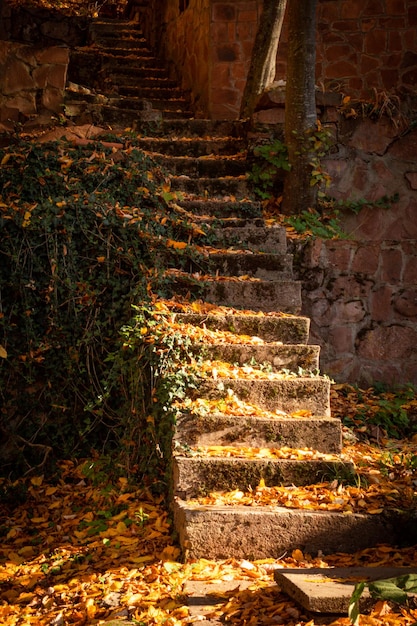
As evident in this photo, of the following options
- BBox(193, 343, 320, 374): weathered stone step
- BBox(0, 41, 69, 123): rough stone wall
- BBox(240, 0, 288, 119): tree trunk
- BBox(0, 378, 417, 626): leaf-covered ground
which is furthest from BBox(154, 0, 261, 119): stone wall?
BBox(0, 378, 417, 626): leaf-covered ground

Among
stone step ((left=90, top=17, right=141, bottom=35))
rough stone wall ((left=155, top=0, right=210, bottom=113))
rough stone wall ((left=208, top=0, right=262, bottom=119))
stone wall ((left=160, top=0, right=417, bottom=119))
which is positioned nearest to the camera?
rough stone wall ((left=208, top=0, right=262, bottom=119))

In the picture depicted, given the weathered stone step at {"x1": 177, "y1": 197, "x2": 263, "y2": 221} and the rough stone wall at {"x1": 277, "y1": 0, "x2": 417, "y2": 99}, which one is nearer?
the weathered stone step at {"x1": 177, "y1": 197, "x2": 263, "y2": 221}

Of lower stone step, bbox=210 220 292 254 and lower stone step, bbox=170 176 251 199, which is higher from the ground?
lower stone step, bbox=170 176 251 199

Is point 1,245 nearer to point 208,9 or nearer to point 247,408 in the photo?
point 247,408

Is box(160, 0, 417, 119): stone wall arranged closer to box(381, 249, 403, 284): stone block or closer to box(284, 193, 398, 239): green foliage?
box(284, 193, 398, 239): green foliage

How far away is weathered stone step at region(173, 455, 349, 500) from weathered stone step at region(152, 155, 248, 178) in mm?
3783

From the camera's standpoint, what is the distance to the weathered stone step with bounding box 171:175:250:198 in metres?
6.89

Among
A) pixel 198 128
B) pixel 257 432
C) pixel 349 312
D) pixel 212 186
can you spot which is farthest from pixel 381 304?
pixel 198 128

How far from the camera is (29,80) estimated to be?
7.38m

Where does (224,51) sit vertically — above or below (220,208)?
above

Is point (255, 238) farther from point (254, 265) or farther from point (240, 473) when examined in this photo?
point (240, 473)

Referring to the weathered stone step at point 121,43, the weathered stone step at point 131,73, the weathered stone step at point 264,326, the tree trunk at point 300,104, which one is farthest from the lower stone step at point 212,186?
the weathered stone step at point 121,43

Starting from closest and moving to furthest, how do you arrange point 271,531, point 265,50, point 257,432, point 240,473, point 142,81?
1. point 271,531
2. point 240,473
3. point 257,432
4. point 265,50
5. point 142,81

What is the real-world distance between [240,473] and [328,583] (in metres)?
0.98
